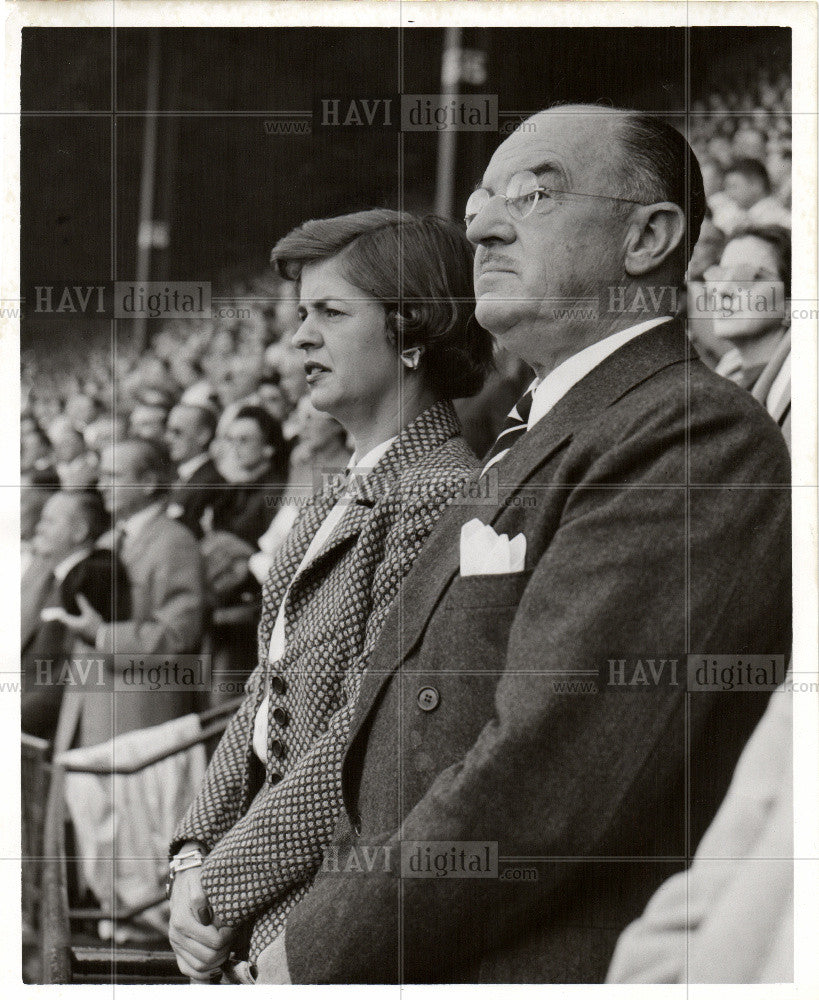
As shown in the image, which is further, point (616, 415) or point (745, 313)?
point (745, 313)

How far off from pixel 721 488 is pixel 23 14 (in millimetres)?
1944

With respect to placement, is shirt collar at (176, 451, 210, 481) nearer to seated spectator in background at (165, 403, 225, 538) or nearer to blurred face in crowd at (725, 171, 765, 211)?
seated spectator in background at (165, 403, 225, 538)

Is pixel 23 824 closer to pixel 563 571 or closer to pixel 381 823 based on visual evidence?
pixel 381 823

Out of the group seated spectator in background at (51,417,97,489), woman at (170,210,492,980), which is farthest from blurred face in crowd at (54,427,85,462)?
woman at (170,210,492,980)

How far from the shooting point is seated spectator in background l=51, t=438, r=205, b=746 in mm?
2803

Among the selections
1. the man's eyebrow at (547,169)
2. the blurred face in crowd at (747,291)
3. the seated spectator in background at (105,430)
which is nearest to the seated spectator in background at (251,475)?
the seated spectator in background at (105,430)

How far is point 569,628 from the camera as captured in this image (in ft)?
6.57

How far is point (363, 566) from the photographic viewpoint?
232cm

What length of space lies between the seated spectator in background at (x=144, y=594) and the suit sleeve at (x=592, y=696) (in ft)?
2.78

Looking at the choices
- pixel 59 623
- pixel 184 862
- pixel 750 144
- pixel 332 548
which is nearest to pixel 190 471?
pixel 59 623

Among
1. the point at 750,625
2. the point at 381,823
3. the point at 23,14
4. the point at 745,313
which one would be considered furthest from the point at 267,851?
the point at 23,14

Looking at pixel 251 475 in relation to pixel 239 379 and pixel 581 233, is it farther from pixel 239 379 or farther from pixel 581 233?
pixel 581 233

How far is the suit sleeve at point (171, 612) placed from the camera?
112 inches

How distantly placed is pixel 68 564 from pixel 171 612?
0.86 ft
